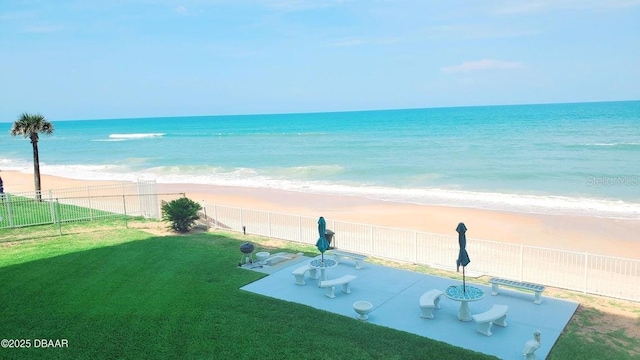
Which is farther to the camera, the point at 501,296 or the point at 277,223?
the point at 277,223

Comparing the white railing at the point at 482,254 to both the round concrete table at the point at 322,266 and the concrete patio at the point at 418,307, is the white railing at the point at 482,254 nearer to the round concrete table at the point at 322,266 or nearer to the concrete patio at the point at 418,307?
the concrete patio at the point at 418,307

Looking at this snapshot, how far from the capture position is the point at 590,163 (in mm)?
37156

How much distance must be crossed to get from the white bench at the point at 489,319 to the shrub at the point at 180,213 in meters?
12.0

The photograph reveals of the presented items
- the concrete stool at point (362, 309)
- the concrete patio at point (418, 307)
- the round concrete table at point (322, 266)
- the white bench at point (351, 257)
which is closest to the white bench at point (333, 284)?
the concrete patio at point (418, 307)

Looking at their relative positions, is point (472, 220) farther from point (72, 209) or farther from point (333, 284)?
point (72, 209)

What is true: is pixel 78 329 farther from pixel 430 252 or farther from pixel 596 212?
pixel 596 212

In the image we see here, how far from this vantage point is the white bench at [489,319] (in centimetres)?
897

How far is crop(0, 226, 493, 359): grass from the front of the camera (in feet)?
27.7

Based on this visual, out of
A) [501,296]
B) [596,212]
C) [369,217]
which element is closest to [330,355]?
[501,296]

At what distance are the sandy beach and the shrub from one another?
5858 mm

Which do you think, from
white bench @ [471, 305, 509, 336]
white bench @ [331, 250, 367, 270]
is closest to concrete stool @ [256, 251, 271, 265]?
white bench @ [331, 250, 367, 270]

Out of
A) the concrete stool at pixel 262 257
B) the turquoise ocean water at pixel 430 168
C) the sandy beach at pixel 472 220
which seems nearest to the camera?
the concrete stool at pixel 262 257

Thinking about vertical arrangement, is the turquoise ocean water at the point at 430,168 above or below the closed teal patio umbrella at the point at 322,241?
below

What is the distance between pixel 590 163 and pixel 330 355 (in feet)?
120
